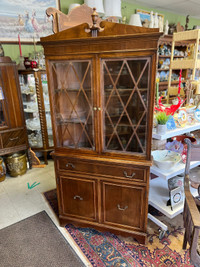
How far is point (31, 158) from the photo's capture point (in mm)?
3234

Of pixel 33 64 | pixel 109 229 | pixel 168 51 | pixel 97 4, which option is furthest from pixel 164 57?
pixel 109 229

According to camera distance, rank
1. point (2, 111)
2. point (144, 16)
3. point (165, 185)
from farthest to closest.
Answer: point (144, 16) < point (2, 111) < point (165, 185)

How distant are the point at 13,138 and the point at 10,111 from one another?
1.27ft

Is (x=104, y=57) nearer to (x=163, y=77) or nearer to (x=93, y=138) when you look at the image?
(x=93, y=138)

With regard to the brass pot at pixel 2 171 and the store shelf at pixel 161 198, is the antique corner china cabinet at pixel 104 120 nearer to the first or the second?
the store shelf at pixel 161 198

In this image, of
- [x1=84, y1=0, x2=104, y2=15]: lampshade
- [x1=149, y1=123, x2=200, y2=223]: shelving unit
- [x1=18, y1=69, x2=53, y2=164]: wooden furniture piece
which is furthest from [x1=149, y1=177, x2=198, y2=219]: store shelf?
[x1=84, y1=0, x2=104, y2=15]: lampshade

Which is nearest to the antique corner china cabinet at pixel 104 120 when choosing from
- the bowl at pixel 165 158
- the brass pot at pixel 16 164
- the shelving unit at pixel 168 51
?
the bowl at pixel 165 158

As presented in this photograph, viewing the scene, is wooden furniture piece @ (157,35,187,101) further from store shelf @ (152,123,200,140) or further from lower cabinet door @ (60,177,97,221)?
lower cabinet door @ (60,177,97,221)

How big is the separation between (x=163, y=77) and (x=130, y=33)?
3.94 metres

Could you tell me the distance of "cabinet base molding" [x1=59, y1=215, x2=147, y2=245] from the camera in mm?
1690

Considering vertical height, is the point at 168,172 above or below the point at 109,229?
above

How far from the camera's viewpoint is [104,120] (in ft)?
5.07

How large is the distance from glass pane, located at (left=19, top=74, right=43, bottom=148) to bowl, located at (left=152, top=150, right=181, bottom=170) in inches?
83.1

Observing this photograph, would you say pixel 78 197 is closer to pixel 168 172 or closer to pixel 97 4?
pixel 168 172
